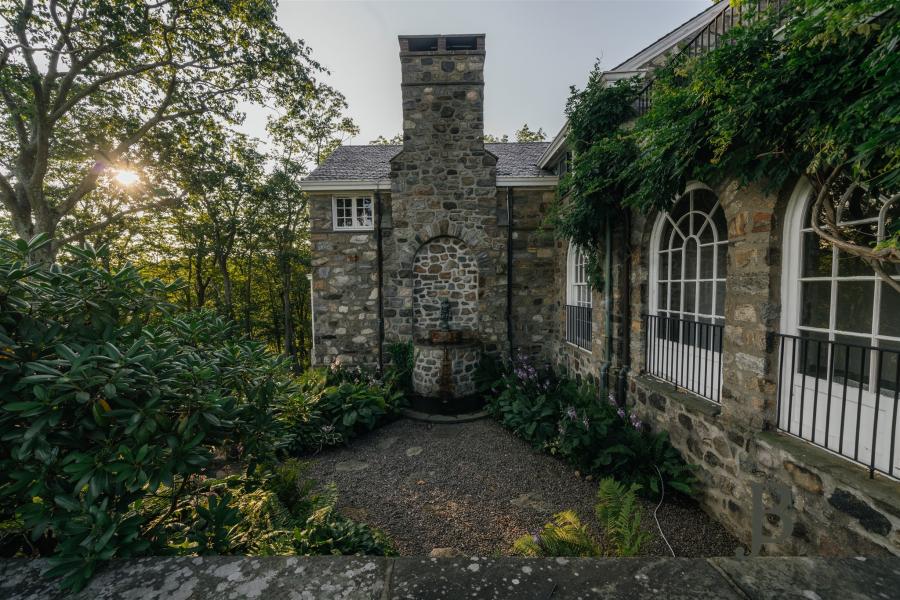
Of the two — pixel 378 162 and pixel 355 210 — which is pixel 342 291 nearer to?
pixel 355 210

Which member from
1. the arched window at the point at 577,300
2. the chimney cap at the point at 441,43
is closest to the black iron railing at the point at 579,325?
the arched window at the point at 577,300

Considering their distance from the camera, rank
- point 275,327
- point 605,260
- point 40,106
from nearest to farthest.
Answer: point 605,260, point 40,106, point 275,327

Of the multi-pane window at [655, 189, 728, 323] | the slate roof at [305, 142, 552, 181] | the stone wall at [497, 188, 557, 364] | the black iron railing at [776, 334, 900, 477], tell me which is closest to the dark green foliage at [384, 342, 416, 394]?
the stone wall at [497, 188, 557, 364]

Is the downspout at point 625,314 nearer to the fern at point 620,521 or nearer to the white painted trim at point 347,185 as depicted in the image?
the fern at point 620,521

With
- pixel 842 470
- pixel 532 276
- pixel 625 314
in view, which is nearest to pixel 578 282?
pixel 532 276

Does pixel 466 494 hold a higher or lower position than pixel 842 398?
lower

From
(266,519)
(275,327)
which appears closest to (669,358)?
(266,519)

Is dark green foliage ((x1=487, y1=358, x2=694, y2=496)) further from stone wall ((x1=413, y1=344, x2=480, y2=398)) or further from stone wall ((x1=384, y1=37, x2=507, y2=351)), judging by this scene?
stone wall ((x1=384, y1=37, x2=507, y2=351))

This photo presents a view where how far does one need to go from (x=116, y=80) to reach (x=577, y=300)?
36.1ft

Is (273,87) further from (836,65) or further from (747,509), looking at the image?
(747,509)

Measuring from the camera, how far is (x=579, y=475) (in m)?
4.49

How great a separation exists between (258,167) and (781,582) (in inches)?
526

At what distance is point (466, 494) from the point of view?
14.1 ft

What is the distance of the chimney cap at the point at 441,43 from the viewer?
311 inches
